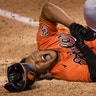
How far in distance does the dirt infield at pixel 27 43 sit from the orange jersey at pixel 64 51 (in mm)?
104

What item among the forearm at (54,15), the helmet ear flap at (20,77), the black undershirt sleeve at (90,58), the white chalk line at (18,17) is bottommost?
Result: the helmet ear flap at (20,77)

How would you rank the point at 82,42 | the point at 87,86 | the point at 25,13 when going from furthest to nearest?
the point at 25,13
the point at 82,42
the point at 87,86

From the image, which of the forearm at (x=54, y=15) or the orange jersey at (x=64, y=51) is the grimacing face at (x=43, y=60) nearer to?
the orange jersey at (x=64, y=51)

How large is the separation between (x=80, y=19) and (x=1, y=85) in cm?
199

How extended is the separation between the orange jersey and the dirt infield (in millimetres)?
104

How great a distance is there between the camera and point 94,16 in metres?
3.09

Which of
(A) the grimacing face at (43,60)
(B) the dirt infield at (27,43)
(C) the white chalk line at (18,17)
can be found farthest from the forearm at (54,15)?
(C) the white chalk line at (18,17)

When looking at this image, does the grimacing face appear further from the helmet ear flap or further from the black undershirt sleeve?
the black undershirt sleeve

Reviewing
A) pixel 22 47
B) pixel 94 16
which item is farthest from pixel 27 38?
pixel 94 16

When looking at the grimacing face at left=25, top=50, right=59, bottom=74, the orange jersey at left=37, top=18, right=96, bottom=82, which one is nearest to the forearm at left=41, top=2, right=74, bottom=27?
the orange jersey at left=37, top=18, right=96, bottom=82

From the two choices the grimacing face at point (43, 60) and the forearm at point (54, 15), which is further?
the forearm at point (54, 15)

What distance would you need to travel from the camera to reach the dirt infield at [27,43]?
375 centimetres

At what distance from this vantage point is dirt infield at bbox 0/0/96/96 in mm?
3750

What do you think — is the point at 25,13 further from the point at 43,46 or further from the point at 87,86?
the point at 87,86
